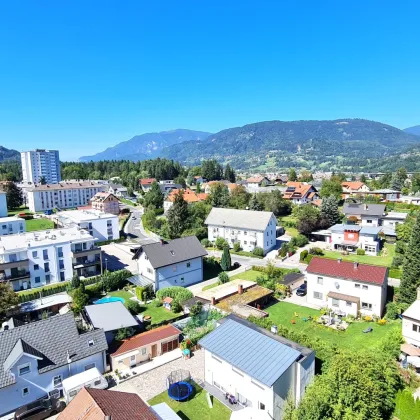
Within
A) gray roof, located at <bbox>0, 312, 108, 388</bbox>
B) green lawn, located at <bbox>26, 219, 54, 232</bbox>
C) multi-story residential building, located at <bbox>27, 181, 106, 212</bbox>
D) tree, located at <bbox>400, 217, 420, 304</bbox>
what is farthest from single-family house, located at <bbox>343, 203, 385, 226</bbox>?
multi-story residential building, located at <bbox>27, 181, 106, 212</bbox>

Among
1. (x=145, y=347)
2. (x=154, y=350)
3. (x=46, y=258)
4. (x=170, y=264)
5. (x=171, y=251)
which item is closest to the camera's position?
(x=145, y=347)

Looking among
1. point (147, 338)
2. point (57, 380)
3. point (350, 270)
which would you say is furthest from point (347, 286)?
point (57, 380)

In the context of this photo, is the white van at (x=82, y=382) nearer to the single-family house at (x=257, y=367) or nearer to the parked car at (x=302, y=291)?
the single-family house at (x=257, y=367)

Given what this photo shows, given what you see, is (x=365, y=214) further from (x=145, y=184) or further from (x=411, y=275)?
(x=145, y=184)

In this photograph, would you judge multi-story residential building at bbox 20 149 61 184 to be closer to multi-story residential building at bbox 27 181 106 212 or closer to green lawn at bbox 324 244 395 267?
multi-story residential building at bbox 27 181 106 212

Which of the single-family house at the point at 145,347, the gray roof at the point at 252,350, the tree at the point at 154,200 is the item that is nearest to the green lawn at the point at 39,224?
the tree at the point at 154,200

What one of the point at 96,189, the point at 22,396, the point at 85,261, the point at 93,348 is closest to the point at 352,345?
the point at 93,348
